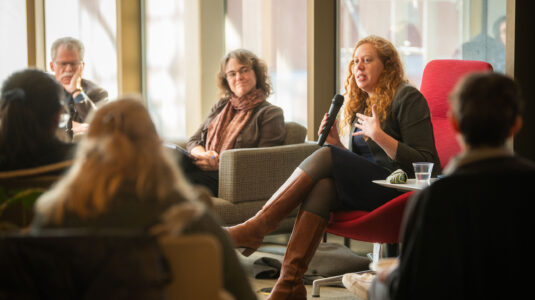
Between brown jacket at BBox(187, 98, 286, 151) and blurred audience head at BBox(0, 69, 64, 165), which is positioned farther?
brown jacket at BBox(187, 98, 286, 151)

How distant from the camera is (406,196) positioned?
300cm

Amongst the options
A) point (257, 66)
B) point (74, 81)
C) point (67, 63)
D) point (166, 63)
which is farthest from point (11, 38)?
point (257, 66)

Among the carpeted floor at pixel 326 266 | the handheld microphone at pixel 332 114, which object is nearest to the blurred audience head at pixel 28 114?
the handheld microphone at pixel 332 114

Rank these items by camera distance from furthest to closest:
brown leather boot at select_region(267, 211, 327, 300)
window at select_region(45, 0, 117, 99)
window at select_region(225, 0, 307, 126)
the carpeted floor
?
window at select_region(45, 0, 117, 99)
window at select_region(225, 0, 307, 126)
the carpeted floor
brown leather boot at select_region(267, 211, 327, 300)

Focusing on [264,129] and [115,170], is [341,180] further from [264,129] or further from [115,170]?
[115,170]

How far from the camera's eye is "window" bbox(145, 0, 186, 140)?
6.29 meters

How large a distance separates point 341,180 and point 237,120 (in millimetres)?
1275

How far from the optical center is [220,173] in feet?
13.0

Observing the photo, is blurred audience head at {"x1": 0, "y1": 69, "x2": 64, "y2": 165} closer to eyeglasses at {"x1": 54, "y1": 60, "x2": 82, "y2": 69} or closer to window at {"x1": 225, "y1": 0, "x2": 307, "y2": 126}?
eyeglasses at {"x1": 54, "y1": 60, "x2": 82, "y2": 69}

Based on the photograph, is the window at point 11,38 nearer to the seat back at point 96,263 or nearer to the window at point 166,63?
the window at point 166,63

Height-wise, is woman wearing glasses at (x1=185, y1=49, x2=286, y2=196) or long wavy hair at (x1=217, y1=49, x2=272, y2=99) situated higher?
long wavy hair at (x1=217, y1=49, x2=272, y2=99)

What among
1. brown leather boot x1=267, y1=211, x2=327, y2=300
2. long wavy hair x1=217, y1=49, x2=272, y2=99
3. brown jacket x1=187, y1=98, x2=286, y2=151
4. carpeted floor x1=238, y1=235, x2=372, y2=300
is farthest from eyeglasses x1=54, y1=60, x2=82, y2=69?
brown leather boot x1=267, y1=211, x2=327, y2=300

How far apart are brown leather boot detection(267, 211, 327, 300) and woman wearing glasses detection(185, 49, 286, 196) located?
1.10 m

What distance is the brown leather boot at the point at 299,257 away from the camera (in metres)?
2.97
